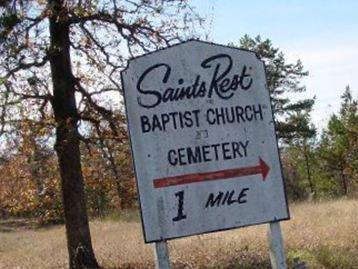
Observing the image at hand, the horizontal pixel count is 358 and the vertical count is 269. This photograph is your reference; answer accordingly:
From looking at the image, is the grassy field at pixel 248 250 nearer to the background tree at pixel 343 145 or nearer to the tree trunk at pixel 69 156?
the tree trunk at pixel 69 156

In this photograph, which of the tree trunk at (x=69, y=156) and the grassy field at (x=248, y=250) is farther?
the tree trunk at (x=69, y=156)

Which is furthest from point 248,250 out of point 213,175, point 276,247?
point 213,175

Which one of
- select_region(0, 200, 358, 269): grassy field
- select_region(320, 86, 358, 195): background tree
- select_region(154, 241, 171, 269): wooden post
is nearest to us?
select_region(154, 241, 171, 269): wooden post

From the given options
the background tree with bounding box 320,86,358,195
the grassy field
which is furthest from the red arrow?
the background tree with bounding box 320,86,358,195

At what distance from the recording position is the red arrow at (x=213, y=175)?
222 inches

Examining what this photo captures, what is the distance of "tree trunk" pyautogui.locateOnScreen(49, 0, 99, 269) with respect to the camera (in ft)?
39.9

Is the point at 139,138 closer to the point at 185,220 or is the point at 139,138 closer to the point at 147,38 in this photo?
the point at 185,220

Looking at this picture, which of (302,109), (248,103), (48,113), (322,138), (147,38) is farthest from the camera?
(322,138)

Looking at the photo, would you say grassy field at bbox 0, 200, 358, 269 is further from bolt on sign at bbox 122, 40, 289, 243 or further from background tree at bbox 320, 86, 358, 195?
background tree at bbox 320, 86, 358, 195

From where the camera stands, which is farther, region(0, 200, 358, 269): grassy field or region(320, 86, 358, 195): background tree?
region(320, 86, 358, 195): background tree

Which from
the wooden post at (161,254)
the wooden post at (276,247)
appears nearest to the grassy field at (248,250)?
the wooden post at (276,247)

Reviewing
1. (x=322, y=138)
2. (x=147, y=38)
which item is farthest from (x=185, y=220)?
(x=322, y=138)

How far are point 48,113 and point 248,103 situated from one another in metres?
7.55

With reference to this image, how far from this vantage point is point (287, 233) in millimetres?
12727
